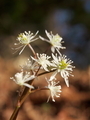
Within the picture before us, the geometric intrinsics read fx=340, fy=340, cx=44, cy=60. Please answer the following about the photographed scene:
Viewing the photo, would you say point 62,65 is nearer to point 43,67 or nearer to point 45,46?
point 43,67

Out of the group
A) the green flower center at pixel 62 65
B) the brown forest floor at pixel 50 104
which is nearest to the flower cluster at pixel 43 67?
the green flower center at pixel 62 65

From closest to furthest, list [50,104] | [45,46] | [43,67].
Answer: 1. [43,67]
2. [50,104]
3. [45,46]

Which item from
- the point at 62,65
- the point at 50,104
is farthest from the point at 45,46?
the point at 62,65

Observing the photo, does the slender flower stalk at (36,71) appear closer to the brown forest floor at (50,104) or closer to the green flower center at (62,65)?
the green flower center at (62,65)

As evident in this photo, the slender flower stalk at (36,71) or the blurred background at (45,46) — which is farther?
the blurred background at (45,46)

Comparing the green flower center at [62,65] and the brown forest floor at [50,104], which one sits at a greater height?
the brown forest floor at [50,104]

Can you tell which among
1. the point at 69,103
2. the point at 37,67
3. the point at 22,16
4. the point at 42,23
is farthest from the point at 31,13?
the point at 37,67

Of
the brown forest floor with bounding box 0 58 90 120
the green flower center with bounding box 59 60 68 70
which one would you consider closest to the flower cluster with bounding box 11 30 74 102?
the green flower center with bounding box 59 60 68 70

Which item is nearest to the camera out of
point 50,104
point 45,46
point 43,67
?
point 43,67
